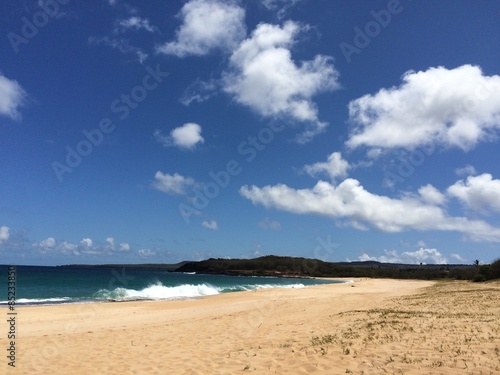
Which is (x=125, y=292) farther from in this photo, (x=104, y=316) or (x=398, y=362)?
(x=398, y=362)

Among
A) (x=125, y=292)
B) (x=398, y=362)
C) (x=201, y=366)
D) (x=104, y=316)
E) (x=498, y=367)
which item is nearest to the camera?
(x=498, y=367)

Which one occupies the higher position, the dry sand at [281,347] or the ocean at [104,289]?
the dry sand at [281,347]

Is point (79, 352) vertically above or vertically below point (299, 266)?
above

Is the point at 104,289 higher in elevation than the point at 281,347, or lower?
lower

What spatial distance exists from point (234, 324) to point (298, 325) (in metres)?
3.26

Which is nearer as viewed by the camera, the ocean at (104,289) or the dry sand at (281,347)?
the dry sand at (281,347)

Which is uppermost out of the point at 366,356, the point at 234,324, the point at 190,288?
the point at 366,356

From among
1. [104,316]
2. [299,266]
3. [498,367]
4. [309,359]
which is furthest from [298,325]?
[299,266]

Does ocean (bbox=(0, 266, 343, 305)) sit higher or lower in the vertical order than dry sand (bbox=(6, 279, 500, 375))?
lower

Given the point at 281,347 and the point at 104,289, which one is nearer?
the point at 281,347

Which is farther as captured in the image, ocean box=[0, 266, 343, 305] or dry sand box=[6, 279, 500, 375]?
ocean box=[0, 266, 343, 305]

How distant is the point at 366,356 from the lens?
9.30 meters

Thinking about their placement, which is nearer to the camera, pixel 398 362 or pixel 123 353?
pixel 398 362

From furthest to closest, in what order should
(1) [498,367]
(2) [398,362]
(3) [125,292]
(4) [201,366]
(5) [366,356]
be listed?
(3) [125,292] < (4) [201,366] < (5) [366,356] < (2) [398,362] < (1) [498,367]
